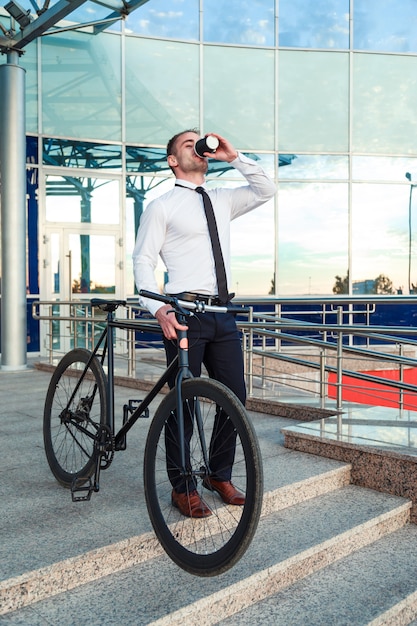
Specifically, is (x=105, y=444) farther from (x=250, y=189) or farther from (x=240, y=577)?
(x=250, y=189)

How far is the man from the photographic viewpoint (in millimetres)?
2832

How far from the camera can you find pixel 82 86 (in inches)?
456

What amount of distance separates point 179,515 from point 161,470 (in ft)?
0.96

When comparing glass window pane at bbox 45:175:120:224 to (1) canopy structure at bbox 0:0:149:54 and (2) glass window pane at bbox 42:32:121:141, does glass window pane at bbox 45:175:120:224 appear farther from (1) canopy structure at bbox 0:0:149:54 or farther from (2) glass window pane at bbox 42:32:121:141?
(1) canopy structure at bbox 0:0:149:54

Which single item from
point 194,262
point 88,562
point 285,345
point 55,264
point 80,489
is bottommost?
point 285,345

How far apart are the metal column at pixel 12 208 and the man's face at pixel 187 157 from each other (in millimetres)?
6346

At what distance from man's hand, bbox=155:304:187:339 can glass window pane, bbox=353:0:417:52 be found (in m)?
12.1

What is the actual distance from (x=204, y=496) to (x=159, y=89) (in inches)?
415

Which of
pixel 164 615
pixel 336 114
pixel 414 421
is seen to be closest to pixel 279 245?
pixel 336 114

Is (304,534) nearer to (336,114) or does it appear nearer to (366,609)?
(366,609)

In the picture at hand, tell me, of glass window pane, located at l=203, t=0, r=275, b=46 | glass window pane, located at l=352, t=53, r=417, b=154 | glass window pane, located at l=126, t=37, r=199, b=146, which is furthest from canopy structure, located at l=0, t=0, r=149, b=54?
glass window pane, located at l=352, t=53, r=417, b=154

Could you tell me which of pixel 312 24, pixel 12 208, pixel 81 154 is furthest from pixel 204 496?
pixel 312 24

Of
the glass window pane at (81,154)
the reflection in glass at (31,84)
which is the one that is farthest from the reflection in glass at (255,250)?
the reflection in glass at (31,84)

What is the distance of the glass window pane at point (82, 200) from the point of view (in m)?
11.4
